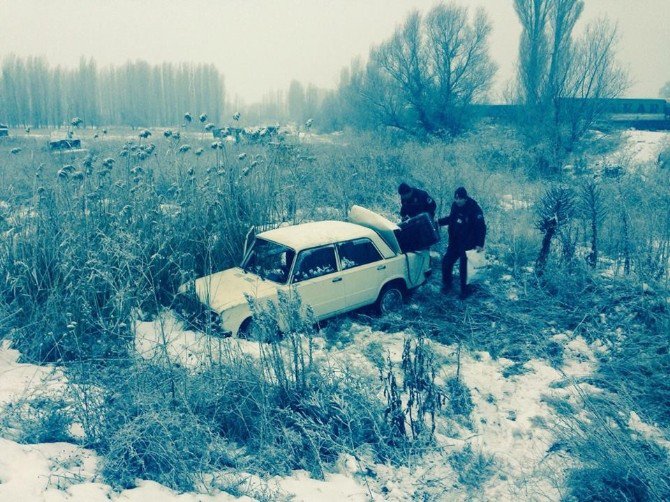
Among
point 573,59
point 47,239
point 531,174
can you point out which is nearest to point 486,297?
point 47,239

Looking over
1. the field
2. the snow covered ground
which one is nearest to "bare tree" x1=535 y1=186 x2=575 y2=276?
the field

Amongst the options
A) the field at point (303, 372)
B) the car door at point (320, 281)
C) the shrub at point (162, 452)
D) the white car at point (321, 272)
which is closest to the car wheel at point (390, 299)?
the white car at point (321, 272)

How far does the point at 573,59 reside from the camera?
23.6m

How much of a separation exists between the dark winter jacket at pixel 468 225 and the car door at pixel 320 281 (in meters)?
2.21

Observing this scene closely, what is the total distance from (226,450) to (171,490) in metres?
0.57

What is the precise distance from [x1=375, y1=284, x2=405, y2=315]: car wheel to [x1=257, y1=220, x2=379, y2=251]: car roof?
2.62 ft

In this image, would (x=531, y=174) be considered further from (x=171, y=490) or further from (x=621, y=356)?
(x=171, y=490)

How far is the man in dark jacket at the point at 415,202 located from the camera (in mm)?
8070

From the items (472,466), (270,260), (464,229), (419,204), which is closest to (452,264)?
(464,229)

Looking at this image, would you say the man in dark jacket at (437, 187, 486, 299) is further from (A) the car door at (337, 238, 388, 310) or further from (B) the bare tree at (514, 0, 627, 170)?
(B) the bare tree at (514, 0, 627, 170)

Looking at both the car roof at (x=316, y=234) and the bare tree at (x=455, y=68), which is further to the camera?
the bare tree at (x=455, y=68)

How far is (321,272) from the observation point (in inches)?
248

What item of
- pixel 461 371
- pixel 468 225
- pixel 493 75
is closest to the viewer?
pixel 461 371

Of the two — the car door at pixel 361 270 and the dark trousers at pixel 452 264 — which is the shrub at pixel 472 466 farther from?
the dark trousers at pixel 452 264
